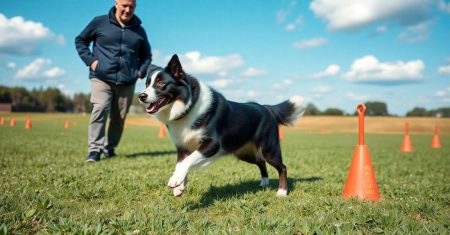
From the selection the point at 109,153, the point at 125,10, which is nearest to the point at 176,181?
the point at 125,10

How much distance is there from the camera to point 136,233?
122 inches

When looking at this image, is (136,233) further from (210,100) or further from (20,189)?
(20,189)

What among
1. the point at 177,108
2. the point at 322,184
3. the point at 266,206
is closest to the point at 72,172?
the point at 177,108

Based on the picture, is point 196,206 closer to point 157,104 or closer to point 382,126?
point 157,104

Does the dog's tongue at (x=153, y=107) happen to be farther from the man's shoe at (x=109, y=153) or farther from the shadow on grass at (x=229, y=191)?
the man's shoe at (x=109, y=153)

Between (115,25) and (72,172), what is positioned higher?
(115,25)

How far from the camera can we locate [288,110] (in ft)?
19.6

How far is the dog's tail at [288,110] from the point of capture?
5900 mm

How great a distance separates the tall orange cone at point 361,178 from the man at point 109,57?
14.3 feet

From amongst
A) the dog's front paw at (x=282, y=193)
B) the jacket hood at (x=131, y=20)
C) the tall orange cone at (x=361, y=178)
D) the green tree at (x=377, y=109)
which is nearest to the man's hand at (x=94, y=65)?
the jacket hood at (x=131, y=20)

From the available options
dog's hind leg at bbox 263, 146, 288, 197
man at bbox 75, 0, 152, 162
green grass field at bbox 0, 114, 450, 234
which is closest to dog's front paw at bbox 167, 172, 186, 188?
green grass field at bbox 0, 114, 450, 234

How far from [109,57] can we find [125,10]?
102 cm

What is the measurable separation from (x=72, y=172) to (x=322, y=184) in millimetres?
4173

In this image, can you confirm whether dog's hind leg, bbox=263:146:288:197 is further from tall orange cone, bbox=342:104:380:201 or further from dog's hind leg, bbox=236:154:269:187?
tall orange cone, bbox=342:104:380:201
